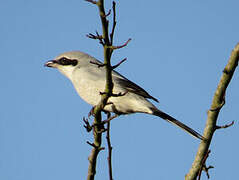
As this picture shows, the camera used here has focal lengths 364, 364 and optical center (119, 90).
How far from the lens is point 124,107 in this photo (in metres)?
4.56

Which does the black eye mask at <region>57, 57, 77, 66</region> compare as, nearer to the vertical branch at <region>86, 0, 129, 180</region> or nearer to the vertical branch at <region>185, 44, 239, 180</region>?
the vertical branch at <region>86, 0, 129, 180</region>

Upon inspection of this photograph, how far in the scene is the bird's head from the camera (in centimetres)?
494

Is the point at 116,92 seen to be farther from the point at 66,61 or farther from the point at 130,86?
the point at 66,61

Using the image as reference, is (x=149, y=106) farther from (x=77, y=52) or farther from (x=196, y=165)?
(x=196, y=165)

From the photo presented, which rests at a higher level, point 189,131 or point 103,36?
point 103,36

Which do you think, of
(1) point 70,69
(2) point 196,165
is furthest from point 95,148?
(1) point 70,69

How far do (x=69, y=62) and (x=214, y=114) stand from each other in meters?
2.89

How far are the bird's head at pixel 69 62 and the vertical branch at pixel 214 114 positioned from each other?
2.64 m

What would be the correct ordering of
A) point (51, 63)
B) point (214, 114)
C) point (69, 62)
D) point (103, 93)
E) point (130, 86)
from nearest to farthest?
point (214, 114), point (103, 93), point (130, 86), point (69, 62), point (51, 63)

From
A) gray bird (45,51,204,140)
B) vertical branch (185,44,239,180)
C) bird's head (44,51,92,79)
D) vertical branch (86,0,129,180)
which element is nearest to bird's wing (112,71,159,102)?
gray bird (45,51,204,140)

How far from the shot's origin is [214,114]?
8.32 feet

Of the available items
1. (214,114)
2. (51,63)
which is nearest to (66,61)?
(51,63)

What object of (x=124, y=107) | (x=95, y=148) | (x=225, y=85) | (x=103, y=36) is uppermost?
(x=103, y=36)

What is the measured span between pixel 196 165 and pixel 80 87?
234 cm
